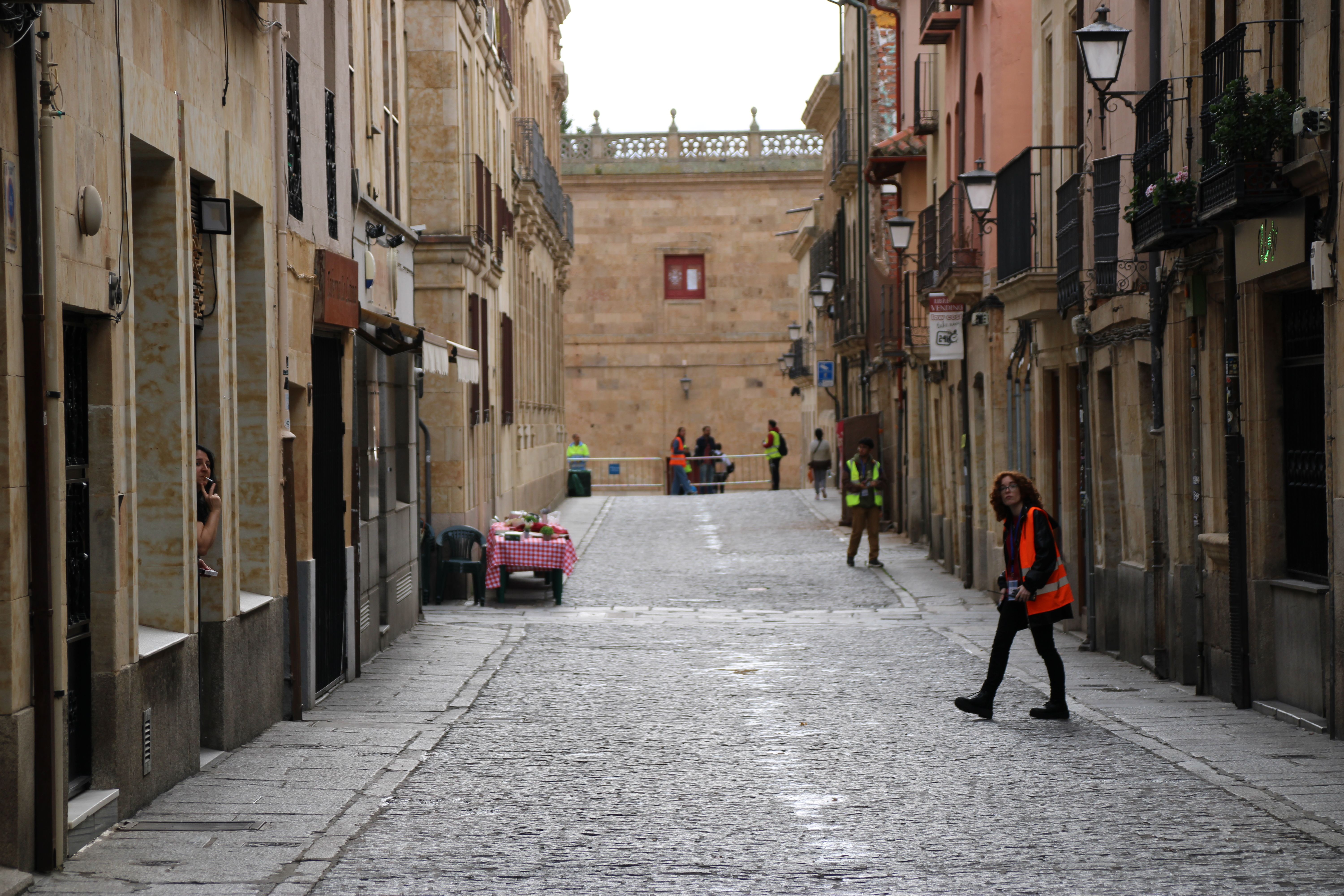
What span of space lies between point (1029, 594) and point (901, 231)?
14.7 metres

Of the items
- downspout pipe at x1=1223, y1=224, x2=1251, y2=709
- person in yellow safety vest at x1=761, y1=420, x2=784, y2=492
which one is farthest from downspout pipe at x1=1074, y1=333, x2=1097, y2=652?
person in yellow safety vest at x1=761, y1=420, x2=784, y2=492

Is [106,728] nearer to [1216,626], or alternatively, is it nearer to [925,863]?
[925,863]

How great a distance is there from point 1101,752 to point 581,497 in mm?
35372

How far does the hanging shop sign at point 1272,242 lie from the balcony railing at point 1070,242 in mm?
4233

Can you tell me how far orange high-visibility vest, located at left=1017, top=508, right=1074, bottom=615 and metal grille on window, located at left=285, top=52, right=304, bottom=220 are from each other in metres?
5.40

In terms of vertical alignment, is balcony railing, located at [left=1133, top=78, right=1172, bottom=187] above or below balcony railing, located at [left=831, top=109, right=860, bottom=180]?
below

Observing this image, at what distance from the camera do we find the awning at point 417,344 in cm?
1446

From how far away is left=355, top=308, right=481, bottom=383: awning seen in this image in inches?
569

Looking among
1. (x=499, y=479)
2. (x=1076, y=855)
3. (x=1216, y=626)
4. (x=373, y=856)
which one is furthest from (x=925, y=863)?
(x=499, y=479)

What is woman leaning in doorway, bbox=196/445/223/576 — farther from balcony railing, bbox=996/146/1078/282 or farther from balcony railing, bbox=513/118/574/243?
balcony railing, bbox=513/118/574/243

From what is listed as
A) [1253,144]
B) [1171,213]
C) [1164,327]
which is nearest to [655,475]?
[1164,327]

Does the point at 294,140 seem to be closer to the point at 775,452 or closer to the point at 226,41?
the point at 226,41

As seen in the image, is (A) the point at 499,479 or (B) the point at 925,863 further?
(A) the point at 499,479

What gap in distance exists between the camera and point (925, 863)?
281 inches
